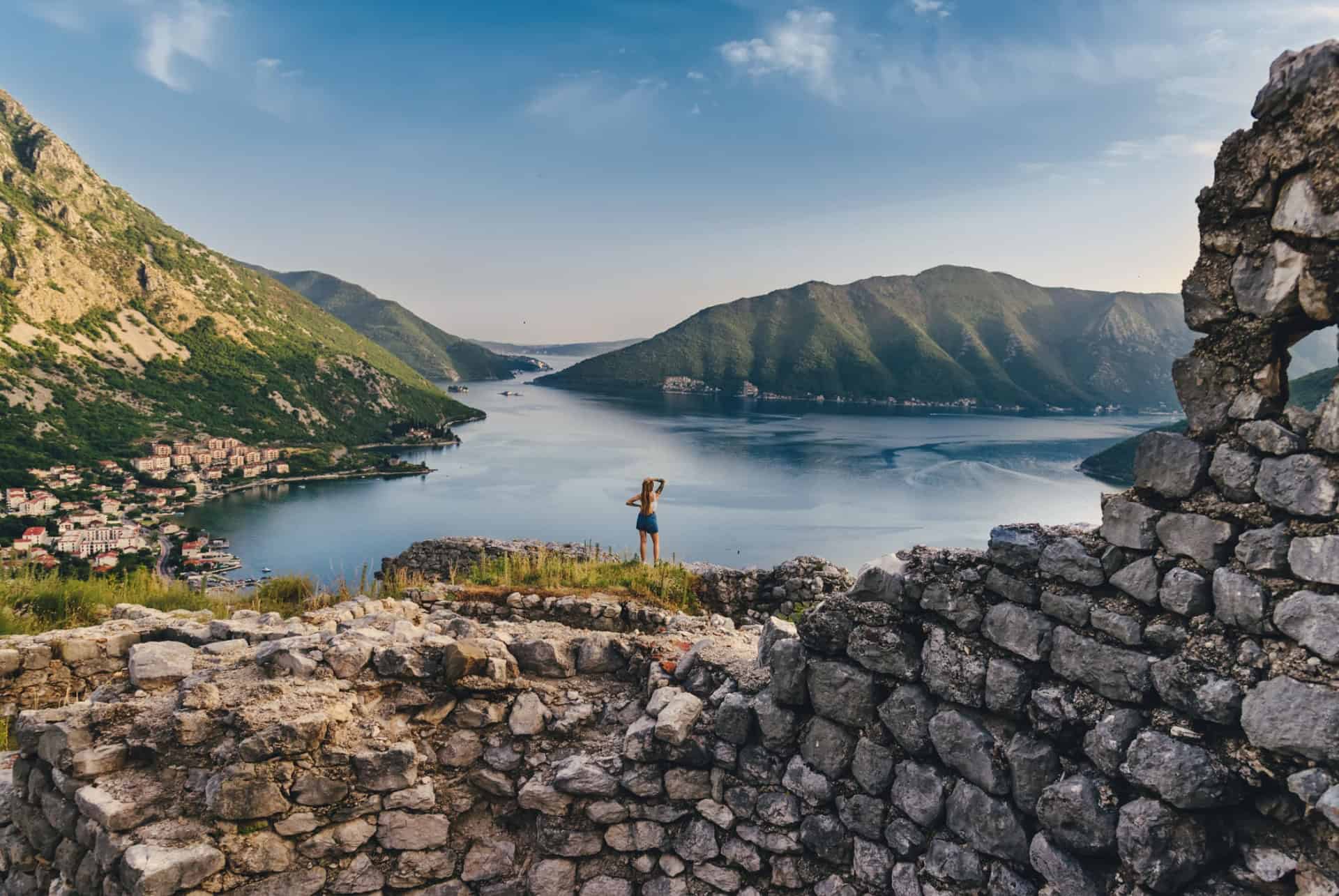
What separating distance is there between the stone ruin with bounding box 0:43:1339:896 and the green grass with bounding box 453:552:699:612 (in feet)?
8.17

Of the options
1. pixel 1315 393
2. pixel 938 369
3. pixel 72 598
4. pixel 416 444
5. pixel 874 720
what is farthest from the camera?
pixel 938 369

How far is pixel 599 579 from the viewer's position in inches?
331

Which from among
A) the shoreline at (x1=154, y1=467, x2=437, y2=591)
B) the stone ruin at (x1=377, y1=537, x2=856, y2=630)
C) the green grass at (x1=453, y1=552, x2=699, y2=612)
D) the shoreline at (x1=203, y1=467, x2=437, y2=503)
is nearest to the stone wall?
the stone ruin at (x1=377, y1=537, x2=856, y2=630)

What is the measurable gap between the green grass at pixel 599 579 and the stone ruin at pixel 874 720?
249 centimetres

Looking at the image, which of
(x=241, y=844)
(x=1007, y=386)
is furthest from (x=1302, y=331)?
(x=1007, y=386)

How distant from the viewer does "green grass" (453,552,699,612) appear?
26.1 feet

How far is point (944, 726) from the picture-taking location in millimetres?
3354

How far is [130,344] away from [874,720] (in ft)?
342

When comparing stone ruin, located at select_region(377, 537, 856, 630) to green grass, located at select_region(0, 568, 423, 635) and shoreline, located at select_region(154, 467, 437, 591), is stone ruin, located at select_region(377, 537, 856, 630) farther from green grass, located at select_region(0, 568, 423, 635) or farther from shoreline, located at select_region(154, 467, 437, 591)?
shoreline, located at select_region(154, 467, 437, 591)

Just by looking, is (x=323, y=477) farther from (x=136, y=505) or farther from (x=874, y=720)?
(x=874, y=720)

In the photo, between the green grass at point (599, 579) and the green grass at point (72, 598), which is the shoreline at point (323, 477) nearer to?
the green grass at point (72, 598)

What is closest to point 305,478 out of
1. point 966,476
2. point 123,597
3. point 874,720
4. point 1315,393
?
point 123,597

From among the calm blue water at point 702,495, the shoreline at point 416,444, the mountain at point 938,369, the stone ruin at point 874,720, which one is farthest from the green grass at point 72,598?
the mountain at point 938,369

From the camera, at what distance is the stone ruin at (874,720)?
2.54 metres
